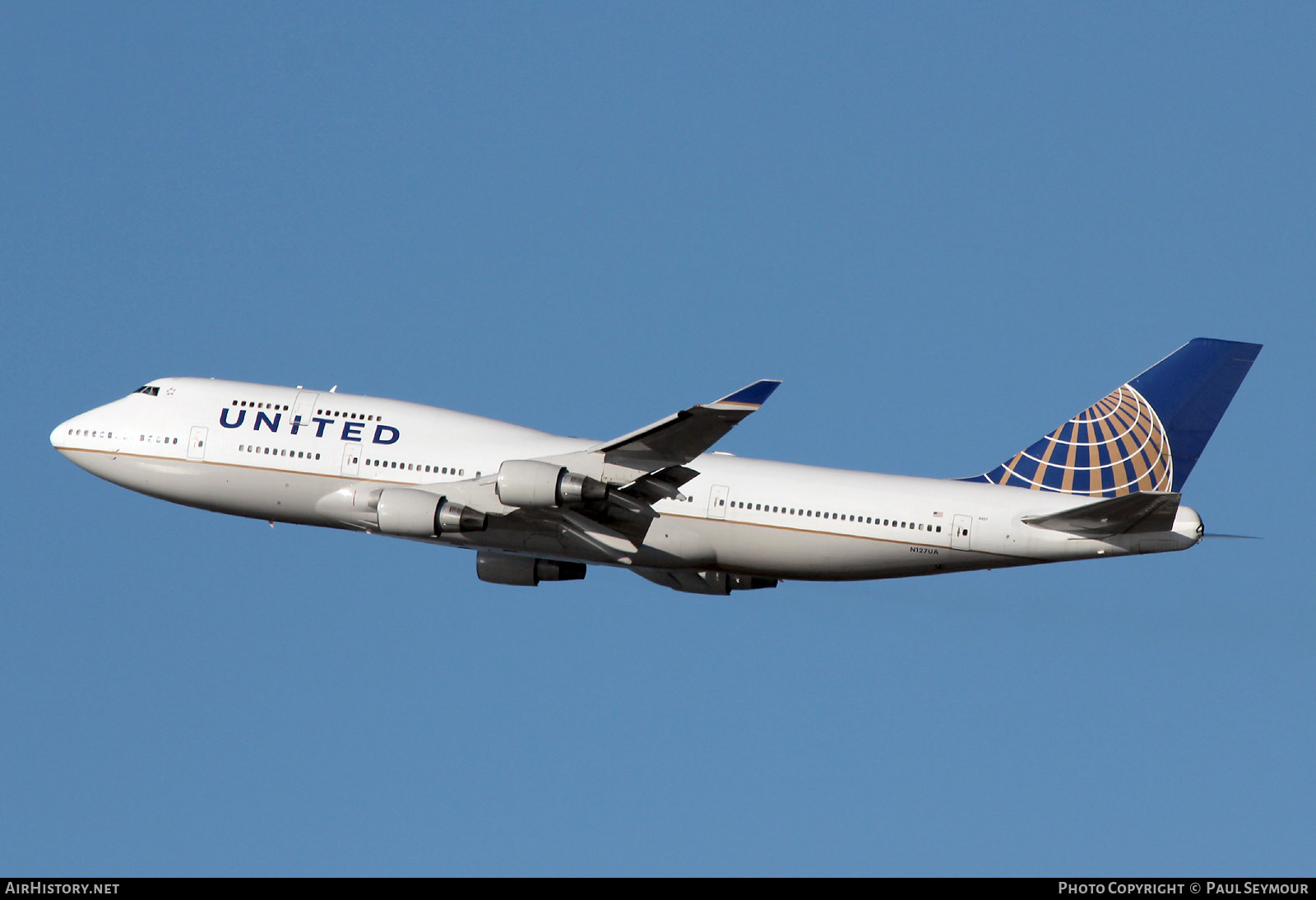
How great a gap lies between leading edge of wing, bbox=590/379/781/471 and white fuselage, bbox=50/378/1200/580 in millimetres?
2503

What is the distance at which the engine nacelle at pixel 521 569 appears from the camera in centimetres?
4153

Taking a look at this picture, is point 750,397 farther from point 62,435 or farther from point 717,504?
point 62,435

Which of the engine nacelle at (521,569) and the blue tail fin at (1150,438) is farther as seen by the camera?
the engine nacelle at (521,569)

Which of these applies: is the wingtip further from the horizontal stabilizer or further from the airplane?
the horizontal stabilizer

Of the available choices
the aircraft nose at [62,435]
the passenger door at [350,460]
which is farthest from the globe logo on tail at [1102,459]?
the aircraft nose at [62,435]

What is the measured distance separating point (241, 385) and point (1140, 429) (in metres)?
23.8

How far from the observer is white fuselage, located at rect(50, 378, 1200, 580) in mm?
38969

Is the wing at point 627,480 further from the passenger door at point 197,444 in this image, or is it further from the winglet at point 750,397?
the passenger door at point 197,444

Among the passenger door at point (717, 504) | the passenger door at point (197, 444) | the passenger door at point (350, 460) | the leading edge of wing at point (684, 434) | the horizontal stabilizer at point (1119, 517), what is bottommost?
the horizontal stabilizer at point (1119, 517)

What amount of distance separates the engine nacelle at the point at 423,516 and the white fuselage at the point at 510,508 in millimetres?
518

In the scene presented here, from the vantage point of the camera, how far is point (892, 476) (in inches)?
1588

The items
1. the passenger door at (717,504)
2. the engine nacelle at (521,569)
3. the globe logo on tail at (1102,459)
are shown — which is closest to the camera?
the passenger door at (717,504)
